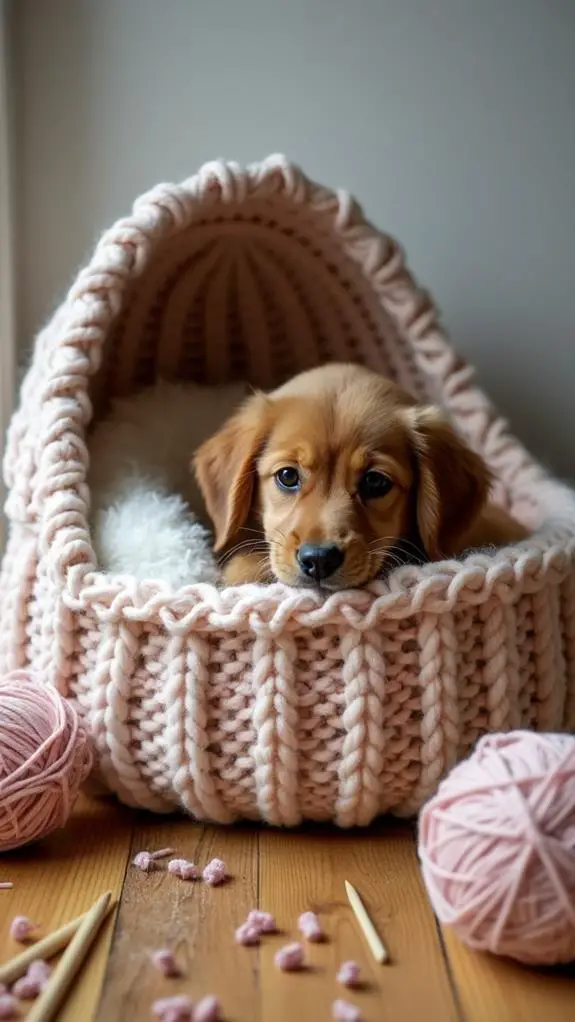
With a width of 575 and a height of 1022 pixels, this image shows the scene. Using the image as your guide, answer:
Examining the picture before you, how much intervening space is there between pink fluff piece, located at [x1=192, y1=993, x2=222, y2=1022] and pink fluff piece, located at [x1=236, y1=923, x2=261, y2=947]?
109 mm

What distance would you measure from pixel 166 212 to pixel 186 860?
3.03 ft

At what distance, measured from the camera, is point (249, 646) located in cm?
130

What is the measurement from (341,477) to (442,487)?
0.15m

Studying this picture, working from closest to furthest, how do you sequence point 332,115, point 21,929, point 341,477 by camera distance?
point 21,929, point 341,477, point 332,115

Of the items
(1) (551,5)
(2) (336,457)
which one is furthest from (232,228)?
(1) (551,5)

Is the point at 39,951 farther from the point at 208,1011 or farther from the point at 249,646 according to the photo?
the point at 249,646

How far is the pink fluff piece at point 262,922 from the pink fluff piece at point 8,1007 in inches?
10.1

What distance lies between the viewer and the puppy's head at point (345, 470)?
4.89 ft

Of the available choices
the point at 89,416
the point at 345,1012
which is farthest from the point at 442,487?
the point at 345,1012

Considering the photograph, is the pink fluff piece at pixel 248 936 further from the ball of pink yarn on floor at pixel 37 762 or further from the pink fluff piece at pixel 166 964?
the ball of pink yarn on floor at pixel 37 762

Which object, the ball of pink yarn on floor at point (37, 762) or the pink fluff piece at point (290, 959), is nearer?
the pink fluff piece at point (290, 959)

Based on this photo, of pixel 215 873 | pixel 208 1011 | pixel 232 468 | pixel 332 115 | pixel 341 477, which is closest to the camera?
pixel 208 1011

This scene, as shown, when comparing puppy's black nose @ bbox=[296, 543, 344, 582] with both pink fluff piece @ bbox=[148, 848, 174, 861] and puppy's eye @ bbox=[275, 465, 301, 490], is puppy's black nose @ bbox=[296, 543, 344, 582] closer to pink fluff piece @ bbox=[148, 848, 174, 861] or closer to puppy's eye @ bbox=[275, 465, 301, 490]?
puppy's eye @ bbox=[275, 465, 301, 490]

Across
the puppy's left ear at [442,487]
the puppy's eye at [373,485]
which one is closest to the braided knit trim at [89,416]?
the puppy's left ear at [442,487]
